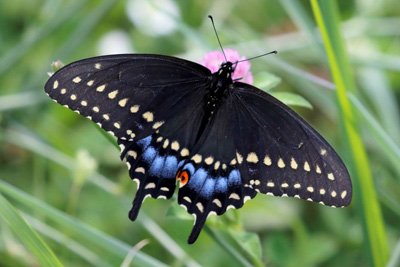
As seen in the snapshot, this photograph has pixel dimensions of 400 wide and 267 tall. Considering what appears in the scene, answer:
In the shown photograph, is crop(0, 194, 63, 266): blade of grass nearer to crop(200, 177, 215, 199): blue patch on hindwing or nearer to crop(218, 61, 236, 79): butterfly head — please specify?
crop(200, 177, 215, 199): blue patch on hindwing

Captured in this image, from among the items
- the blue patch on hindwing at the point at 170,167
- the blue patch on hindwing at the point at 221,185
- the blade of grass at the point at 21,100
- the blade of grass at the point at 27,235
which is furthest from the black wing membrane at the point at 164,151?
the blade of grass at the point at 21,100

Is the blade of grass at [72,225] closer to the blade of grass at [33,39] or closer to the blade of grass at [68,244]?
the blade of grass at [68,244]

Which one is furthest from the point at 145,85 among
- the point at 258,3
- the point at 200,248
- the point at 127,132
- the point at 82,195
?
the point at 258,3

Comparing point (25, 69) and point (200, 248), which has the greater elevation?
point (25, 69)

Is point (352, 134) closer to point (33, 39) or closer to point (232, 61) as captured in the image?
point (232, 61)

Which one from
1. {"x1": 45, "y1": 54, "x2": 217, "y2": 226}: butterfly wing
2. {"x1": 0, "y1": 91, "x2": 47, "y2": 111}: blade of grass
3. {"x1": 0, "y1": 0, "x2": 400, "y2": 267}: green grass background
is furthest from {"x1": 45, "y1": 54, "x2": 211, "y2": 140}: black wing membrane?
{"x1": 0, "y1": 91, "x2": 47, "y2": 111}: blade of grass

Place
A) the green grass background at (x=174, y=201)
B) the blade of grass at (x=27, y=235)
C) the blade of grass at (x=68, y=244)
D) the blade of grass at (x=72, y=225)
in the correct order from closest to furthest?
the blade of grass at (x=27, y=235), the blade of grass at (x=72, y=225), the green grass background at (x=174, y=201), the blade of grass at (x=68, y=244)

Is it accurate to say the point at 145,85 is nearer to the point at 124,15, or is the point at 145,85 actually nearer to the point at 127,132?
the point at 127,132
